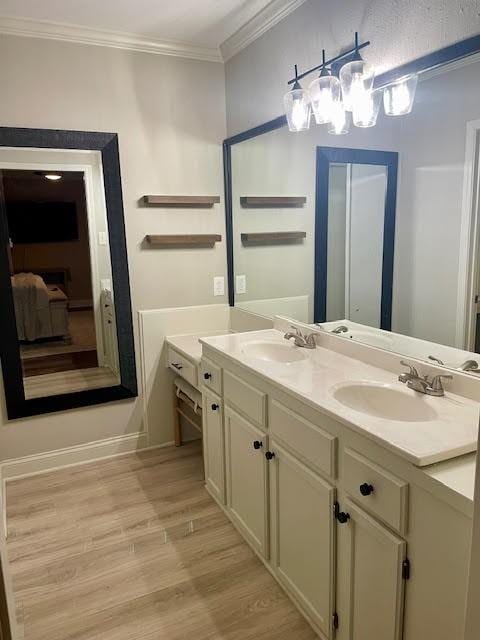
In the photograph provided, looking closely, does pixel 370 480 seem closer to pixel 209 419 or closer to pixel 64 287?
pixel 209 419

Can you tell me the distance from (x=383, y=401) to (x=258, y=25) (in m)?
2.12

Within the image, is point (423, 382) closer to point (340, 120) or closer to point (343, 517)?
point (343, 517)

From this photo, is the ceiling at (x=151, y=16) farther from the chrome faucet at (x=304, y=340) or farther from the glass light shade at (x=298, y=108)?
the chrome faucet at (x=304, y=340)

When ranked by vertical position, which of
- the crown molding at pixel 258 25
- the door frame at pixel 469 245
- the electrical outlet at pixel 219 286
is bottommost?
the electrical outlet at pixel 219 286

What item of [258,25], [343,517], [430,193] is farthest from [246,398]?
[258,25]

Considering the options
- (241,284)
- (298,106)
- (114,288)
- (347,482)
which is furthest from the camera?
(241,284)

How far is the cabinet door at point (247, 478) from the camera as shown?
6.49 ft

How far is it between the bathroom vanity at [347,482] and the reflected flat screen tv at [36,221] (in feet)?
3.71

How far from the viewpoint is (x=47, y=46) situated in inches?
103

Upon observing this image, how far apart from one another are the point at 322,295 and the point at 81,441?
5.92 ft

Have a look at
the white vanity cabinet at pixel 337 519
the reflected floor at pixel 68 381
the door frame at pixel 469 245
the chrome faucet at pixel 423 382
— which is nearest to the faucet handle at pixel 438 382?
the chrome faucet at pixel 423 382

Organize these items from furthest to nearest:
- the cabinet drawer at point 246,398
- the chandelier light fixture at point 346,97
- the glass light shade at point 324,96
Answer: the glass light shade at point 324,96
the cabinet drawer at point 246,398
the chandelier light fixture at point 346,97

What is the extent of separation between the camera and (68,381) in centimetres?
297

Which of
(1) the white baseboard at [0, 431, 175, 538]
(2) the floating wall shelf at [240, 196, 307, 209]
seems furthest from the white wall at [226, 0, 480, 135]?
(1) the white baseboard at [0, 431, 175, 538]
